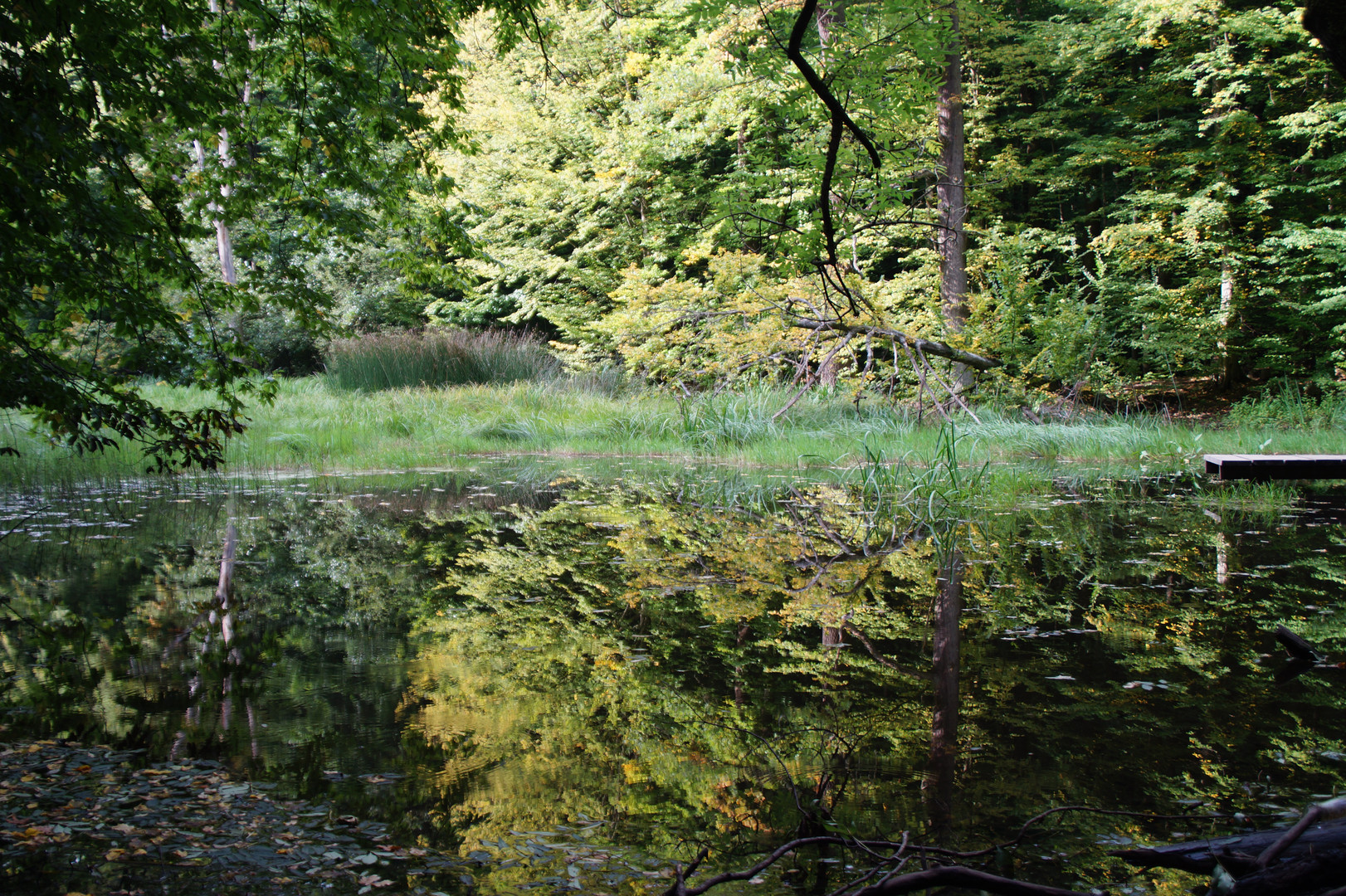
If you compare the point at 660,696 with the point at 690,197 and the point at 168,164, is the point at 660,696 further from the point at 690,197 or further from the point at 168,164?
the point at 690,197

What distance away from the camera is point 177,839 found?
1.39m

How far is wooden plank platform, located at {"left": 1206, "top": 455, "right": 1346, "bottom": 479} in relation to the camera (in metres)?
5.11

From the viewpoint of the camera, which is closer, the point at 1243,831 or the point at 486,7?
the point at 1243,831

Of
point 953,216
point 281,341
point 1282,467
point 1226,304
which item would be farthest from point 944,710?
point 281,341

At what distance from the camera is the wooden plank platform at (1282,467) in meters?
5.11

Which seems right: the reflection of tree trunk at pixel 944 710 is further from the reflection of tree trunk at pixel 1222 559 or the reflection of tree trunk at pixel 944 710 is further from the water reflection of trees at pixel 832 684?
the reflection of tree trunk at pixel 1222 559

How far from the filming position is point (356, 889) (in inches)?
49.8

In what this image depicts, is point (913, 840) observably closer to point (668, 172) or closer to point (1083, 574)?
point (1083, 574)

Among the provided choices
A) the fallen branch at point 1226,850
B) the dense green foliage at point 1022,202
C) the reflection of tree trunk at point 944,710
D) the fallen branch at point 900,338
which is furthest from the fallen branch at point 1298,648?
the dense green foliage at point 1022,202

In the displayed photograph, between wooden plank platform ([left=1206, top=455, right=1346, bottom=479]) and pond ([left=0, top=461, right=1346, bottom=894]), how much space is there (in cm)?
80

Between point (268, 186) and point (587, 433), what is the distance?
17.7 ft

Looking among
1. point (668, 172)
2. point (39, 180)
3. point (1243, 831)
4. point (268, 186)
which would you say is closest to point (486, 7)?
point (268, 186)

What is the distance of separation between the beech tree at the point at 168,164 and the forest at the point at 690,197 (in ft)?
0.07

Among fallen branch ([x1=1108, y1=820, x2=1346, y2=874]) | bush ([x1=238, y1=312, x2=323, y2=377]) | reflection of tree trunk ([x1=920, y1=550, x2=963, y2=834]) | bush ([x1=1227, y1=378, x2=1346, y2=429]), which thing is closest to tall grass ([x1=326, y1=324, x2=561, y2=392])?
bush ([x1=238, y1=312, x2=323, y2=377])
